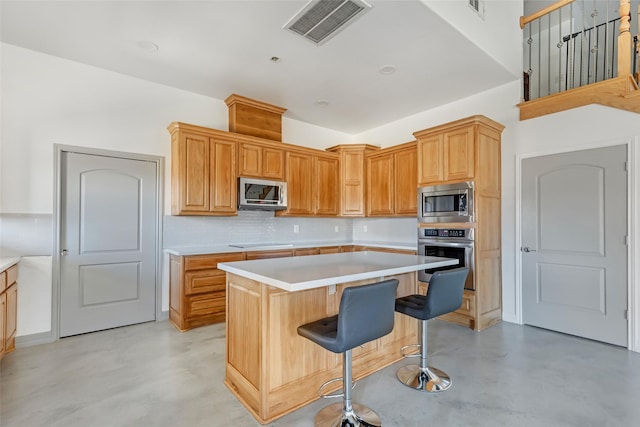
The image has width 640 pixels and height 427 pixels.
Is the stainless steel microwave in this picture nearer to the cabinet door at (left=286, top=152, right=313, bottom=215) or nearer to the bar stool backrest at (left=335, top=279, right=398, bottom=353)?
the cabinet door at (left=286, top=152, right=313, bottom=215)

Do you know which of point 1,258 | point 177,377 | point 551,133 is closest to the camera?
point 177,377

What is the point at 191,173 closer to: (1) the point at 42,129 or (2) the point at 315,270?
(1) the point at 42,129

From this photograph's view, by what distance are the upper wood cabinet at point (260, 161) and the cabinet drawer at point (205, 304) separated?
1.65 m

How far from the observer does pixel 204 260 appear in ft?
12.1

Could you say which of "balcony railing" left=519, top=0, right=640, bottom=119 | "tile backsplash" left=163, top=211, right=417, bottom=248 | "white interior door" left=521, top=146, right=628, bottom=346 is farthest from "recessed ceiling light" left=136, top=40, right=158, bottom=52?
"white interior door" left=521, top=146, right=628, bottom=346

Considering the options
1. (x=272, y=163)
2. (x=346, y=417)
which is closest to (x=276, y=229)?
(x=272, y=163)

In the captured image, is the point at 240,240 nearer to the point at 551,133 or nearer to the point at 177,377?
the point at 177,377

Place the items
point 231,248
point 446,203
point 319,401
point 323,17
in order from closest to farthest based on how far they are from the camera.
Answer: point 319,401 → point 323,17 → point 446,203 → point 231,248

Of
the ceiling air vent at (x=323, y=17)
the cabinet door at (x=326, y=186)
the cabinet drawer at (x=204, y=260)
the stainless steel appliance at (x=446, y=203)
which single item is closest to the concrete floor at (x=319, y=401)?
the cabinet drawer at (x=204, y=260)

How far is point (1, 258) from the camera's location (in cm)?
304

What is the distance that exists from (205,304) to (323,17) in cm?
326

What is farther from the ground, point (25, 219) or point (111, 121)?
point (111, 121)

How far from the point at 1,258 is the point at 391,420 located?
3.81m

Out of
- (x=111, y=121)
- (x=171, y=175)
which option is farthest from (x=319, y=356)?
(x=111, y=121)
